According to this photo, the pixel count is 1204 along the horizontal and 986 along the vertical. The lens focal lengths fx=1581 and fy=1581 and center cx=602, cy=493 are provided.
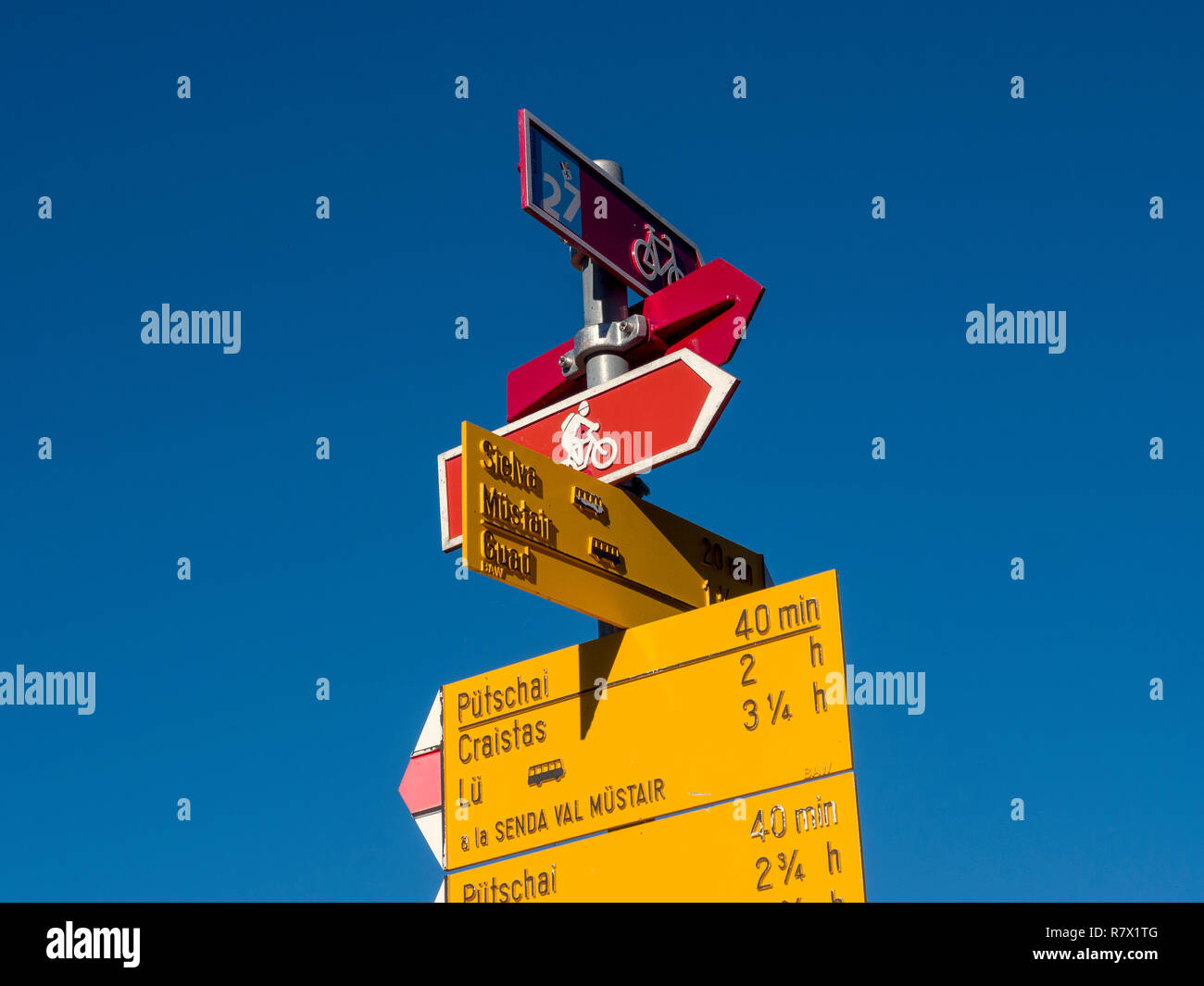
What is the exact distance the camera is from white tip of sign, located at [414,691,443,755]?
22.3 feet

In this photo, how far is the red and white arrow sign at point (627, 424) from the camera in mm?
6285

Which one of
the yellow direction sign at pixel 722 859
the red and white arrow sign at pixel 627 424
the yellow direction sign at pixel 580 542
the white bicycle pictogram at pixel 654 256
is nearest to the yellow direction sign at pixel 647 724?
the yellow direction sign at pixel 722 859

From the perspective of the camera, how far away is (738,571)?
22.7ft

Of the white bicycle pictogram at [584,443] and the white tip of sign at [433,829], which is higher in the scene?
the white bicycle pictogram at [584,443]

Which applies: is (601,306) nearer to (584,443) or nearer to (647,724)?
(584,443)

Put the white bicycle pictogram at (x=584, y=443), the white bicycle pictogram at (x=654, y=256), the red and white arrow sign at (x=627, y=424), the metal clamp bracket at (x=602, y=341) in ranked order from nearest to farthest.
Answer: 1. the red and white arrow sign at (x=627, y=424)
2. the white bicycle pictogram at (x=584, y=443)
3. the metal clamp bracket at (x=602, y=341)
4. the white bicycle pictogram at (x=654, y=256)

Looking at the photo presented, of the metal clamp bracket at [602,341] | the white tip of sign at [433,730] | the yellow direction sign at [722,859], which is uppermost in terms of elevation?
the metal clamp bracket at [602,341]

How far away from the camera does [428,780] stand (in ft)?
22.5

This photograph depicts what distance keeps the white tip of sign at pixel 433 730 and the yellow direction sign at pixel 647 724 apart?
132mm

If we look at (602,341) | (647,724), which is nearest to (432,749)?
(647,724)

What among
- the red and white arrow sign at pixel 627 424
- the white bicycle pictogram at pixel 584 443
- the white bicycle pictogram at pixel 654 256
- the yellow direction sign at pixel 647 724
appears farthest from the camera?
the white bicycle pictogram at pixel 654 256

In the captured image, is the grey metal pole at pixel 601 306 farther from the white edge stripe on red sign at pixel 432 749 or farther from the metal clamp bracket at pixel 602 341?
the white edge stripe on red sign at pixel 432 749

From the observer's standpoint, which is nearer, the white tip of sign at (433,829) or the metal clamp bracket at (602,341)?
the white tip of sign at (433,829)
